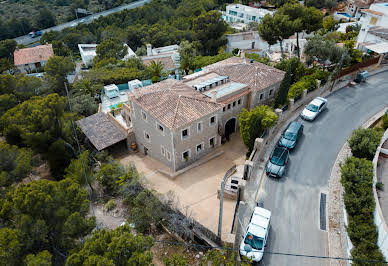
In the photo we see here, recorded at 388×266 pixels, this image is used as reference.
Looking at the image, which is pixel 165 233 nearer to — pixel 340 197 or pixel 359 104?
pixel 340 197

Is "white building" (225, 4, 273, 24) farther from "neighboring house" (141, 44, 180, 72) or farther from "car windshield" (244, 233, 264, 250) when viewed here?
"car windshield" (244, 233, 264, 250)

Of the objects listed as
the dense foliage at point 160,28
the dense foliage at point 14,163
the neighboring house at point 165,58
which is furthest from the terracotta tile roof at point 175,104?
the dense foliage at point 160,28

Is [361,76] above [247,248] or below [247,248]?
above

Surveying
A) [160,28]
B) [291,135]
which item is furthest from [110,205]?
[160,28]

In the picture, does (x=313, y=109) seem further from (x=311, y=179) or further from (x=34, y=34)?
(x=34, y=34)

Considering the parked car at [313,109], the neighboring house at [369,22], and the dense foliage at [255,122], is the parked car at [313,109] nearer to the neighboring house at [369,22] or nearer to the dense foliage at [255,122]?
the dense foliage at [255,122]

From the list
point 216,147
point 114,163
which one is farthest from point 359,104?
point 114,163
